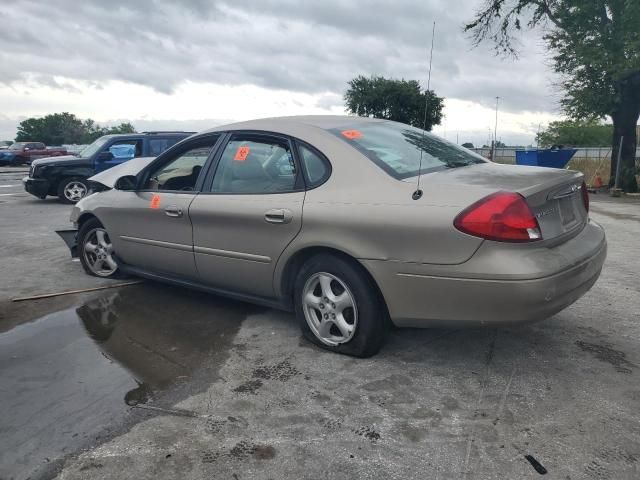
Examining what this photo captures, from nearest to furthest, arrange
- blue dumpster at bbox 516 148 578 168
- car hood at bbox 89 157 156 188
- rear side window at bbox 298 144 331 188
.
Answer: rear side window at bbox 298 144 331 188
car hood at bbox 89 157 156 188
blue dumpster at bbox 516 148 578 168

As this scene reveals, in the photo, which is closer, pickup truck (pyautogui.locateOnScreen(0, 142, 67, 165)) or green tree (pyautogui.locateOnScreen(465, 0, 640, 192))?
green tree (pyautogui.locateOnScreen(465, 0, 640, 192))

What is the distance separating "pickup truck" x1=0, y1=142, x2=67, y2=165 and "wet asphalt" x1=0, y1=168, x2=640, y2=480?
1225 inches

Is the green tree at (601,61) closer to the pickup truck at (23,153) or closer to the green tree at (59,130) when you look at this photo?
the pickup truck at (23,153)

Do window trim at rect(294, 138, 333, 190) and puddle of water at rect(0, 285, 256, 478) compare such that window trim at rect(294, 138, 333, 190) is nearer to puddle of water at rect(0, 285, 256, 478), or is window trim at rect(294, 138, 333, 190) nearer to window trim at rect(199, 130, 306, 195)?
window trim at rect(199, 130, 306, 195)

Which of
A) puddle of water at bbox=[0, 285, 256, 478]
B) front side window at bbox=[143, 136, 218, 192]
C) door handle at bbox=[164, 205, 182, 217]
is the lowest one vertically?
puddle of water at bbox=[0, 285, 256, 478]

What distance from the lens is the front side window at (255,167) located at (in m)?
3.72

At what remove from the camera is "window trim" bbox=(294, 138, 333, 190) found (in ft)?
11.4

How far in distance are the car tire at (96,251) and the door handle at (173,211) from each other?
118 centimetres

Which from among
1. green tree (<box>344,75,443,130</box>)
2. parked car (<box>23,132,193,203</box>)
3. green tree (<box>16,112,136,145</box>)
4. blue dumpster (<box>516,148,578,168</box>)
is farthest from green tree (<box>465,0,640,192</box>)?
Answer: green tree (<box>16,112,136,145</box>)

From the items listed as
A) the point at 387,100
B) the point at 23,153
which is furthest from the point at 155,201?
the point at 387,100

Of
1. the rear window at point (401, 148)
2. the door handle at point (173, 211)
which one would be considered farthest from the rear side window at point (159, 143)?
the rear window at point (401, 148)

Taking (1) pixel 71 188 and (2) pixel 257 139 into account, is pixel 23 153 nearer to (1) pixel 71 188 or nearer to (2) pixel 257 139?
(1) pixel 71 188

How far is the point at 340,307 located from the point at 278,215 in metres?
0.73

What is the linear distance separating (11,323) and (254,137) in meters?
2.38
